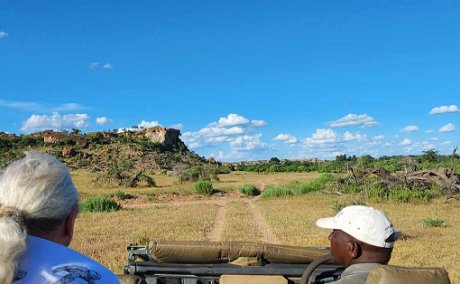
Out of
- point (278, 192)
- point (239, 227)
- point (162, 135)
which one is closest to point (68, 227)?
point (239, 227)

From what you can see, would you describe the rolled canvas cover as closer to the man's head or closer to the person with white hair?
the man's head

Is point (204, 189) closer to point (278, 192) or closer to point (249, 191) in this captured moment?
point (249, 191)

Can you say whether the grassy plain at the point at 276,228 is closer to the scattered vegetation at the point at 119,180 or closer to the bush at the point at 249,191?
the bush at the point at 249,191

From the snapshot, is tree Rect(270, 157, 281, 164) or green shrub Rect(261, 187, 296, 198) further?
tree Rect(270, 157, 281, 164)

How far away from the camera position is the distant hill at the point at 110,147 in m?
82.1

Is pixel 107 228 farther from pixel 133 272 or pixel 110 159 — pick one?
pixel 110 159

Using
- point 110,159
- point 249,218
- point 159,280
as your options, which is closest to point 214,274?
point 159,280

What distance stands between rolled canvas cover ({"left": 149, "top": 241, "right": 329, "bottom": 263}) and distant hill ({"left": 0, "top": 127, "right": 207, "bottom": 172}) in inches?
2657

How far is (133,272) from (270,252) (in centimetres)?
110

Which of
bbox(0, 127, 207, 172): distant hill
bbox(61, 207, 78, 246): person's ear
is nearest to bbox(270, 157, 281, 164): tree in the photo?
bbox(0, 127, 207, 172): distant hill

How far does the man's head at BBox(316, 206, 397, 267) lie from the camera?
3074 millimetres

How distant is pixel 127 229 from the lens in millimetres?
15797

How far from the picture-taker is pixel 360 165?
90.6 feet

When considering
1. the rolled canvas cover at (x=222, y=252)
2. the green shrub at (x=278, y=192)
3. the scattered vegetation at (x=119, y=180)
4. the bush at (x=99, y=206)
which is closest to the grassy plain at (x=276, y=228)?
the bush at (x=99, y=206)
